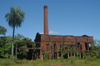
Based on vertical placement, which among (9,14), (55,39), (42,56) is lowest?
(42,56)

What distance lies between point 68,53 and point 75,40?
410 centimetres

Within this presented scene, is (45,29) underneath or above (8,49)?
above

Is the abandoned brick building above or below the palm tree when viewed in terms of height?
below

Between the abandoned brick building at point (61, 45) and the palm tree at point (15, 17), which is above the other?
the palm tree at point (15, 17)

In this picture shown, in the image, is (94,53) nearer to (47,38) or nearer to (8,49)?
(47,38)

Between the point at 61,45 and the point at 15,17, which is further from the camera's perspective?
the point at 61,45

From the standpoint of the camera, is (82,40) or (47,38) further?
(82,40)

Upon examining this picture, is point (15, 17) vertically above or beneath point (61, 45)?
above

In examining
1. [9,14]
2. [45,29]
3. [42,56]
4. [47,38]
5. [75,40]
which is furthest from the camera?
[45,29]

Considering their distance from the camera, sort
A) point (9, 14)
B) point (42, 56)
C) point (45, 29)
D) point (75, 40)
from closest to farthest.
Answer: point (9, 14) < point (42, 56) < point (75, 40) < point (45, 29)

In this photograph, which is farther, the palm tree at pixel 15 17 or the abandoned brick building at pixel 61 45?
the abandoned brick building at pixel 61 45

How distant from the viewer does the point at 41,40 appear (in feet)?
90.2

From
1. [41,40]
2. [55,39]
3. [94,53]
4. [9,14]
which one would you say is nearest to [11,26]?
[9,14]

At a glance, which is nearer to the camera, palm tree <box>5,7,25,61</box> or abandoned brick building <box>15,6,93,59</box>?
palm tree <box>5,7,25,61</box>
